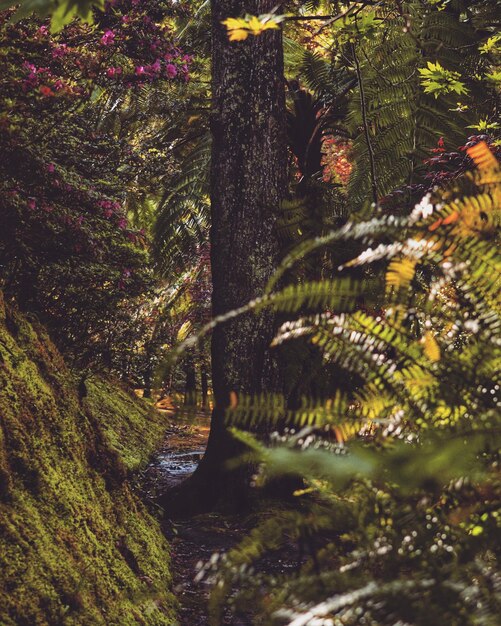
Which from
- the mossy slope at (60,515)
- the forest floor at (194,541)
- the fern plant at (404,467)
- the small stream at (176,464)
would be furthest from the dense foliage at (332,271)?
the small stream at (176,464)

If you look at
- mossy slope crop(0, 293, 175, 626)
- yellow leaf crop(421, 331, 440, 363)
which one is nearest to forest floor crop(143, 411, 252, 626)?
mossy slope crop(0, 293, 175, 626)

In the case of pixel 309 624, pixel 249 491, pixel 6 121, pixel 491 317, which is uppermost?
pixel 6 121

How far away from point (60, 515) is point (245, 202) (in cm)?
308

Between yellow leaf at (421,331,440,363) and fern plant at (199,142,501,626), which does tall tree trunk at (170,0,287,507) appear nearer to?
fern plant at (199,142,501,626)

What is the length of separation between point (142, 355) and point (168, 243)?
7.26ft

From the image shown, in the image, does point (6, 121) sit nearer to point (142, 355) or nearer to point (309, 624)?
point (309, 624)

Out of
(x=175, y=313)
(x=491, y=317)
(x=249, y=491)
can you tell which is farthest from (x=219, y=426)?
(x=175, y=313)

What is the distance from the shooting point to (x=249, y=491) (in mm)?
4648

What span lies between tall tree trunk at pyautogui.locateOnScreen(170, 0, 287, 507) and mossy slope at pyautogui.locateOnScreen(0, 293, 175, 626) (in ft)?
4.81

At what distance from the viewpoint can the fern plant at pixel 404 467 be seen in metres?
0.65

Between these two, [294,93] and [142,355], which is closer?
[294,93]

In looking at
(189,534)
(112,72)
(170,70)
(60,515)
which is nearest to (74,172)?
(112,72)

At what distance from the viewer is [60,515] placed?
2262mm

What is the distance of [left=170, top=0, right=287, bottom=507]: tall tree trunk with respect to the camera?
478 centimetres
